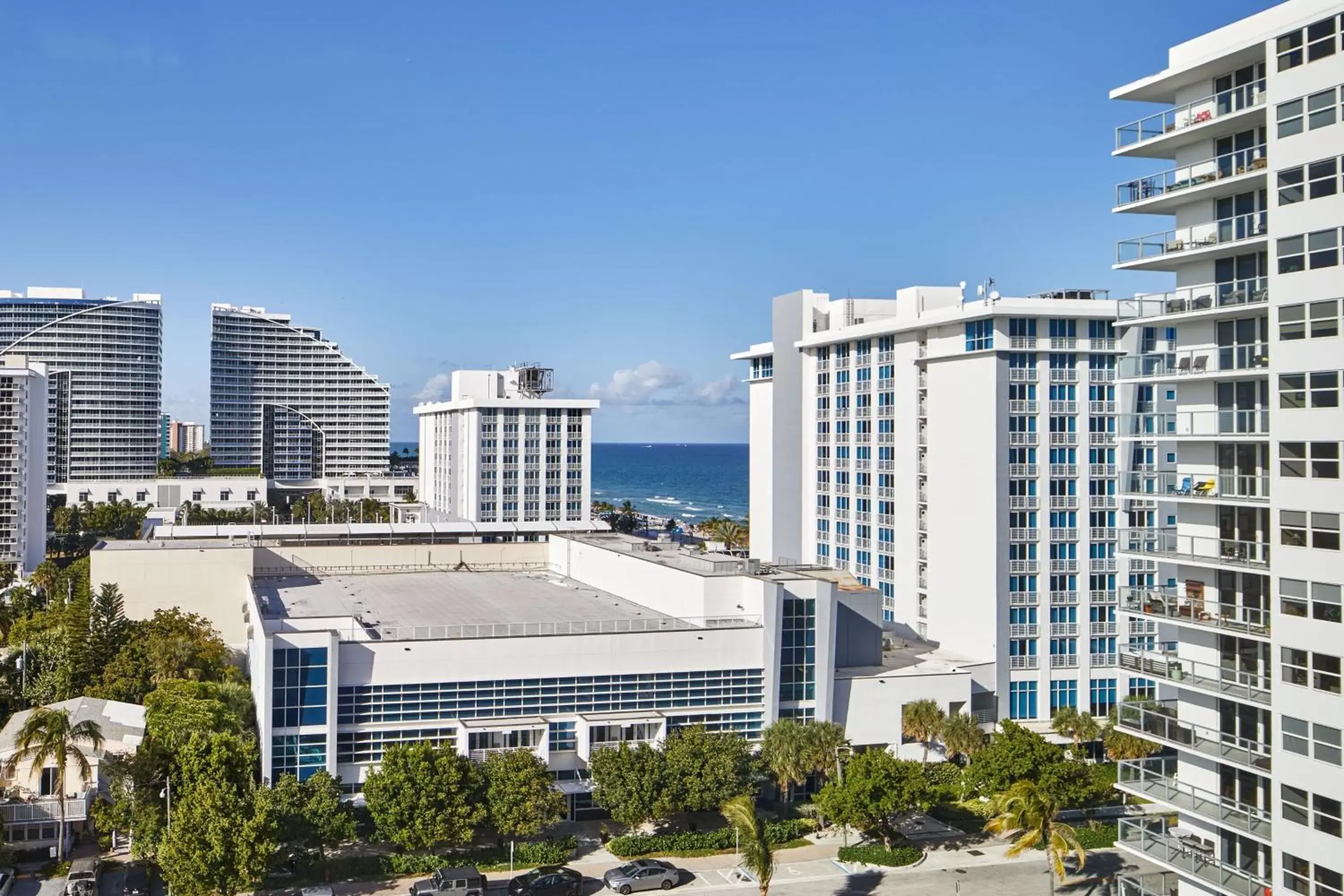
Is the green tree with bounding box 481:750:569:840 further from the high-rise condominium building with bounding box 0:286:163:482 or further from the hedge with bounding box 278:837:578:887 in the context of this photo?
the high-rise condominium building with bounding box 0:286:163:482

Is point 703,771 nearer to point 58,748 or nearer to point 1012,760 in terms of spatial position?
point 1012,760

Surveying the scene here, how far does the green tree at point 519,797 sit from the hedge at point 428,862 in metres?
0.63

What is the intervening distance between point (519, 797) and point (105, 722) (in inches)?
722

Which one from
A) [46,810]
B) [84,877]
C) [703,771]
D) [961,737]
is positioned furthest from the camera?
[961,737]

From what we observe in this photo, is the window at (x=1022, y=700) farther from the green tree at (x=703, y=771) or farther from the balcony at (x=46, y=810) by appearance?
the balcony at (x=46, y=810)

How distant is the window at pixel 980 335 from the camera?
54.7 meters

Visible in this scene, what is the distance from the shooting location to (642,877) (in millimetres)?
35094

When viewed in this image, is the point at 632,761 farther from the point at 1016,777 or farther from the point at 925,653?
the point at 925,653

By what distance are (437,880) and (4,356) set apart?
10562 centimetres

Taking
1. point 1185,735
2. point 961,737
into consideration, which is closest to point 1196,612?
point 1185,735

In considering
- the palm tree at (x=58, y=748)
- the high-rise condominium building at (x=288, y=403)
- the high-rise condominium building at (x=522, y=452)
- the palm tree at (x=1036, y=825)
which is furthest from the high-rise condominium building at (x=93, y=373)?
the palm tree at (x=1036, y=825)

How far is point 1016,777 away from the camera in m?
38.6

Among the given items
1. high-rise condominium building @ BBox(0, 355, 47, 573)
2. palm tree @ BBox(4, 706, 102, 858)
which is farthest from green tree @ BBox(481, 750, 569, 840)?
high-rise condominium building @ BBox(0, 355, 47, 573)

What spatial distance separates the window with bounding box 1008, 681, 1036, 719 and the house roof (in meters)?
37.1
